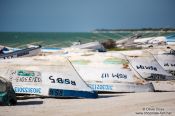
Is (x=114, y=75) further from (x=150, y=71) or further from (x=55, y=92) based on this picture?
(x=55, y=92)

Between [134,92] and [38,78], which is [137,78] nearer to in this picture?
[134,92]

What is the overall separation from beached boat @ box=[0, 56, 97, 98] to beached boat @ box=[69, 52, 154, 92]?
2064 millimetres

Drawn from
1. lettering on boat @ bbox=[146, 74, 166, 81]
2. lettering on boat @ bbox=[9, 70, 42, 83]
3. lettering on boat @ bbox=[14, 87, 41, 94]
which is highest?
lettering on boat @ bbox=[9, 70, 42, 83]

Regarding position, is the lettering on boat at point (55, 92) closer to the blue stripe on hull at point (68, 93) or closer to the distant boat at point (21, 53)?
the blue stripe on hull at point (68, 93)

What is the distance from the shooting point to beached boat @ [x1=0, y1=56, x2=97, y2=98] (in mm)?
18453

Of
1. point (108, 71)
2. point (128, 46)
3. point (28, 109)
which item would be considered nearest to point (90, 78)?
point (108, 71)

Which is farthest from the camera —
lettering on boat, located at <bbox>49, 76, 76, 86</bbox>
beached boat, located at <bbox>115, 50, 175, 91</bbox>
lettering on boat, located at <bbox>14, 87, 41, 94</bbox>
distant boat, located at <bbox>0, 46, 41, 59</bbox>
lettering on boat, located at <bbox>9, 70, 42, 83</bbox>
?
distant boat, located at <bbox>0, 46, 41, 59</bbox>

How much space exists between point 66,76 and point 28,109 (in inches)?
138

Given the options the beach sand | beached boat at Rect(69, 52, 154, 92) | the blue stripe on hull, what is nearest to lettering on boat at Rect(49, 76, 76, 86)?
the blue stripe on hull

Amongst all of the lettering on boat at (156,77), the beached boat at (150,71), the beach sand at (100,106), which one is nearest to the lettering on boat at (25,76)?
the beach sand at (100,106)

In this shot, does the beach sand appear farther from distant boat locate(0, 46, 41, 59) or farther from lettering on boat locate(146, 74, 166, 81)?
distant boat locate(0, 46, 41, 59)

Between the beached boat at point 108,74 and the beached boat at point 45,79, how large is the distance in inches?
81.2

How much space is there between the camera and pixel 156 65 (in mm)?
24953

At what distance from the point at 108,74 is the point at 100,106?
206 inches
